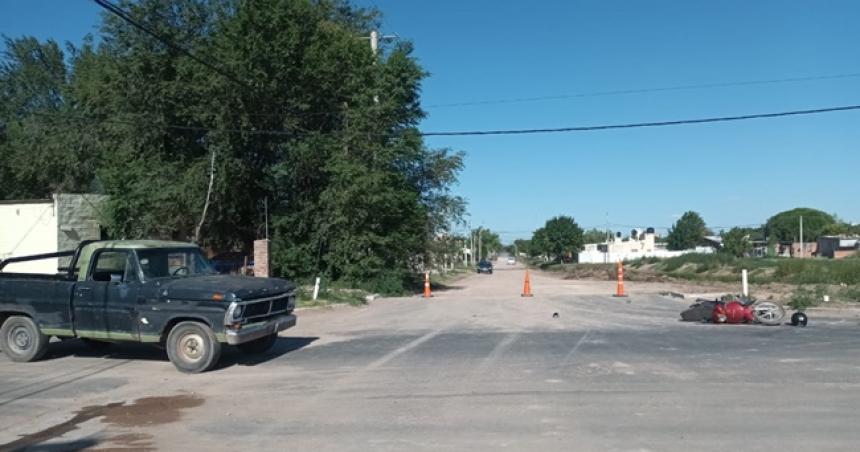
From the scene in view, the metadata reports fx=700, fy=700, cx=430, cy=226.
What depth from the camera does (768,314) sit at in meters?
16.2

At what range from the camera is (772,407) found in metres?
8.06

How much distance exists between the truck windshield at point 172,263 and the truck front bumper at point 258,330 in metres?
1.63

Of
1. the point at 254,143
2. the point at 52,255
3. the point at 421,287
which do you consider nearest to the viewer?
the point at 52,255

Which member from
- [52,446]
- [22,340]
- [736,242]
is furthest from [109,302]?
[736,242]

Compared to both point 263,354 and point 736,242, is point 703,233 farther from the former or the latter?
point 263,354

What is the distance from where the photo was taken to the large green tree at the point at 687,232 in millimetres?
158875

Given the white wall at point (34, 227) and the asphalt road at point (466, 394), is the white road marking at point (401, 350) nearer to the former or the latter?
the asphalt road at point (466, 394)

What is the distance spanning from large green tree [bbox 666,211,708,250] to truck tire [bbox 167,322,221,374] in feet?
511

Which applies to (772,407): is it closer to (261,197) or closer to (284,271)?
(284,271)

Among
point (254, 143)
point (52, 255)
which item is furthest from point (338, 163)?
point (52, 255)

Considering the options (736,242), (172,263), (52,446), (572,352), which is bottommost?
(52,446)

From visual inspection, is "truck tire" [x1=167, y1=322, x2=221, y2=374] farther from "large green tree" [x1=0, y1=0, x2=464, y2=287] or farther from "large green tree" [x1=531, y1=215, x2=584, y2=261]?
"large green tree" [x1=531, y1=215, x2=584, y2=261]

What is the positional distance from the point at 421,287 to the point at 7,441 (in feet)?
107

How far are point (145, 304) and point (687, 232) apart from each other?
16578cm
